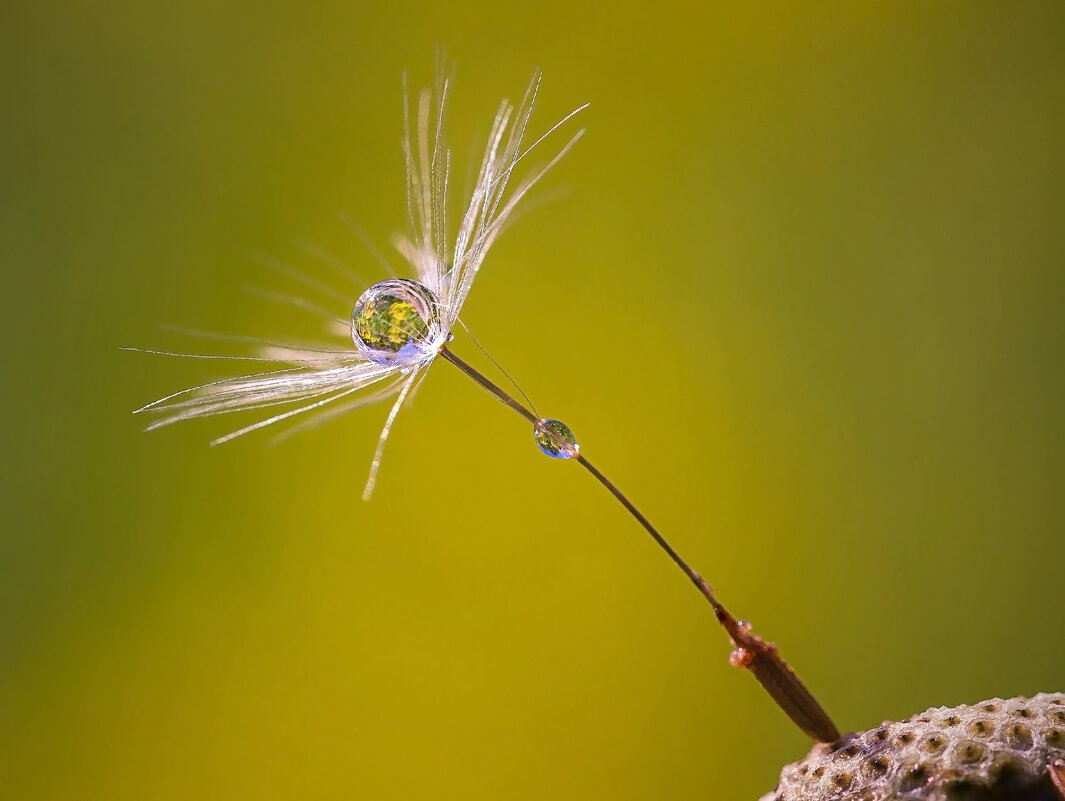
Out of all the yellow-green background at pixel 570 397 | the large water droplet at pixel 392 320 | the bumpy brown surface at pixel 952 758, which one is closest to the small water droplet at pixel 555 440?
the large water droplet at pixel 392 320

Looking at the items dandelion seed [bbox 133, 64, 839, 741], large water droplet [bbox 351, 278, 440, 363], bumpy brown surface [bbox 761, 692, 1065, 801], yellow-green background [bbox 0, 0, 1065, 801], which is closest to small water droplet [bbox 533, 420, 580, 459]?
dandelion seed [bbox 133, 64, 839, 741]

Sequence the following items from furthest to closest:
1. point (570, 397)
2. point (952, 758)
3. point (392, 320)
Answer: point (570, 397), point (392, 320), point (952, 758)

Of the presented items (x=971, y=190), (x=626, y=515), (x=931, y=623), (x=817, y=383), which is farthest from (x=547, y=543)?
(x=971, y=190)

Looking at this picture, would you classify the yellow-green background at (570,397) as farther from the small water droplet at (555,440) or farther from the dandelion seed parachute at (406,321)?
the small water droplet at (555,440)

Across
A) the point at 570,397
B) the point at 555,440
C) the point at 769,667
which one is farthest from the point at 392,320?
the point at 570,397

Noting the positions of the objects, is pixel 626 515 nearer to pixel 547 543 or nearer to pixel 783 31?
pixel 547 543

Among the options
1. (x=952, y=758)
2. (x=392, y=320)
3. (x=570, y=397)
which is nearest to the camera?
(x=952, y=758)

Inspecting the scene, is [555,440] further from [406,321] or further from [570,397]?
[570,397]
